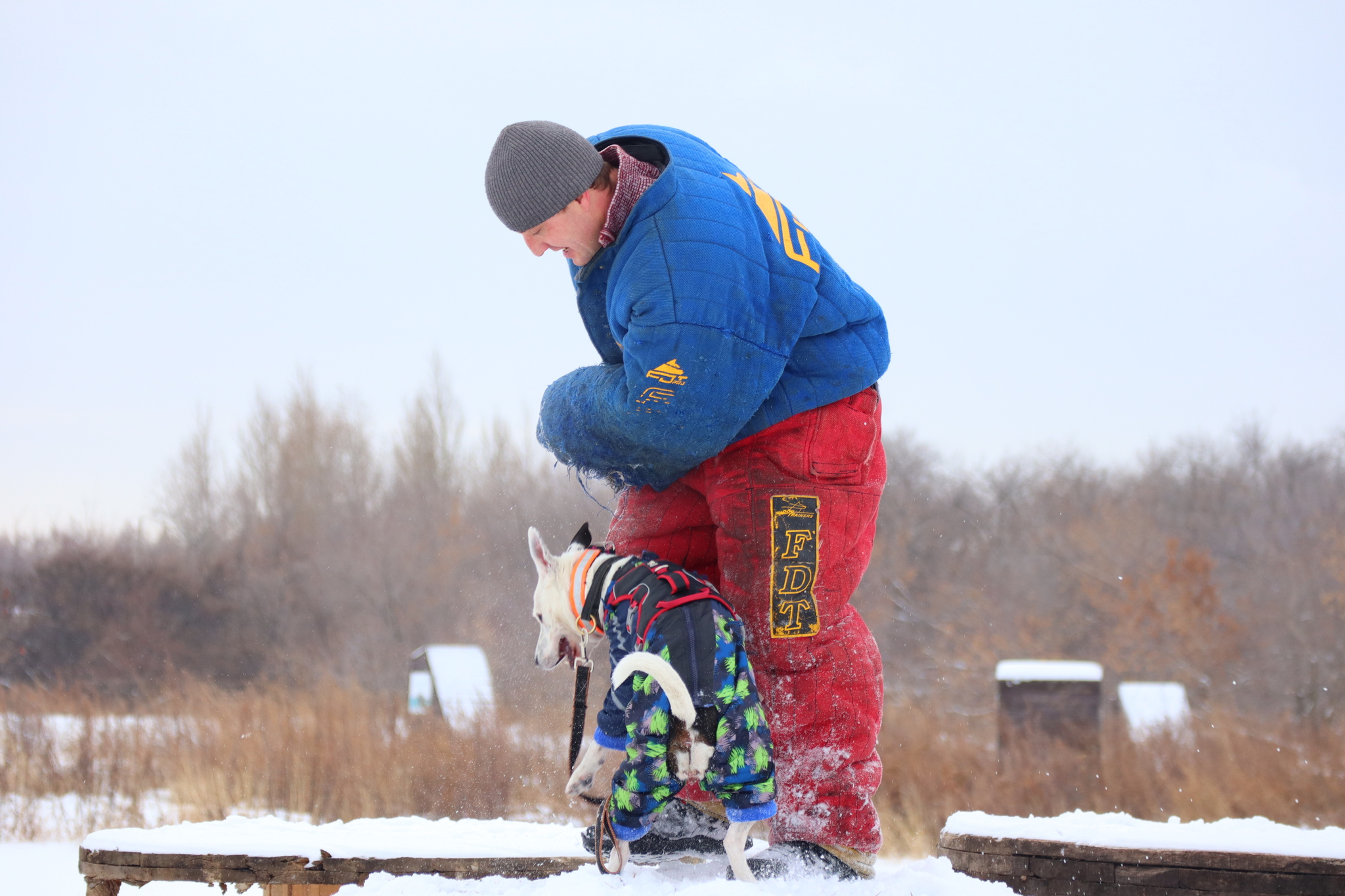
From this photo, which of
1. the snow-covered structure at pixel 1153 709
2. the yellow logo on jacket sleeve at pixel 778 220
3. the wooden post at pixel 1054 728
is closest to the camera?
the yellow logo on jacket sleeve at pixel 778 220

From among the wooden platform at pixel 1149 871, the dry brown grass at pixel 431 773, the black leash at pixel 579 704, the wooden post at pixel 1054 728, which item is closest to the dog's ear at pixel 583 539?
the black leash at pixel 579 704

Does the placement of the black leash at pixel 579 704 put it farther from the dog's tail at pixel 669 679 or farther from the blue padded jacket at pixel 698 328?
the blue padded jacket at pixel 698 328

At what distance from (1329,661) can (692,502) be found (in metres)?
13.8

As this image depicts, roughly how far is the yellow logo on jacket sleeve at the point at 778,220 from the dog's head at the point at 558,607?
2.84ft

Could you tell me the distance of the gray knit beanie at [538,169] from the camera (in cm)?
226

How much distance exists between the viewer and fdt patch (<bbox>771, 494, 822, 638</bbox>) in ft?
7.80

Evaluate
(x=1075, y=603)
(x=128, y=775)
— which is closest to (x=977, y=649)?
(x=1075, y=603)

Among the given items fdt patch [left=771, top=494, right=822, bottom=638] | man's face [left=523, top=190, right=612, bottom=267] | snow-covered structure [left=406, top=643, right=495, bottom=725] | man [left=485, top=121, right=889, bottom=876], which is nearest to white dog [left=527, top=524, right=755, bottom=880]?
man [left=485, top=121, right=889, bottom=876]

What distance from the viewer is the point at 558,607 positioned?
8.31ft

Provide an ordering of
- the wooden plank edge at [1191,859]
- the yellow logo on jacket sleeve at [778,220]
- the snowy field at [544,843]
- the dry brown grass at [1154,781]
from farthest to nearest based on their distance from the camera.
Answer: the dry brown grass at [1154,781] → the wooden plank edge at [1191,859] → the yellow logo on jacket sleeve at [778,220] → the snowy field at [544,843]

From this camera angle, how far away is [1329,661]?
1306cm

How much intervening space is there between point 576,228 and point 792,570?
980 mm

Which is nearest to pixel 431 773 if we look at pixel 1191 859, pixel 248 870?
pixel 248 870

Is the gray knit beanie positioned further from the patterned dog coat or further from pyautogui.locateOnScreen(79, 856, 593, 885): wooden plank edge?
pyautogui.locateOnScreen(79, 856, 593, 885): wooden plank edge
